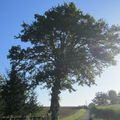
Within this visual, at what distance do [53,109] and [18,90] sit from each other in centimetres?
757

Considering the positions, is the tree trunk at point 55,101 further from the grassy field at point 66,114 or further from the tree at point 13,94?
the tree at point 13,94

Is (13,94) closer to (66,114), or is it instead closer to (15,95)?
(15,95)

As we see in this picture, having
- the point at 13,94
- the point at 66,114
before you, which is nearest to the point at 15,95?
the point at 13,94

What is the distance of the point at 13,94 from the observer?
39.2m

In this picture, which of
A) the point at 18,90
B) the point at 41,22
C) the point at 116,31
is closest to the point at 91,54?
the point at 116,31

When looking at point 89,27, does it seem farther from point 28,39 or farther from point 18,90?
point 18,90

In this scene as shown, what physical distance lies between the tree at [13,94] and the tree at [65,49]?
4.84 meters

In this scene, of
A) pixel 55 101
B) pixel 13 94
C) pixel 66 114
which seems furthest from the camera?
pixel 66 114

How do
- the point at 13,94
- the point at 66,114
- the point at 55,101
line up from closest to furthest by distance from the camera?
the point at 13,94, the point at 55,101, the point at 66,114

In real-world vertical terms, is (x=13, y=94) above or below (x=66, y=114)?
below

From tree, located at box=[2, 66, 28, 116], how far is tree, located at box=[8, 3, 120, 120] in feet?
15.9

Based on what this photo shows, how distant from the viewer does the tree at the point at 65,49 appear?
4500 cm

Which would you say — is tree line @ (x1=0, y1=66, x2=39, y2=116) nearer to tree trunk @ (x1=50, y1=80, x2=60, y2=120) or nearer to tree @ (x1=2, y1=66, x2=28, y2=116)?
tree @ (x1=2, y1=66, x2=28, y2=116)

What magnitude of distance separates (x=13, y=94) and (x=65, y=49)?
11002mm
